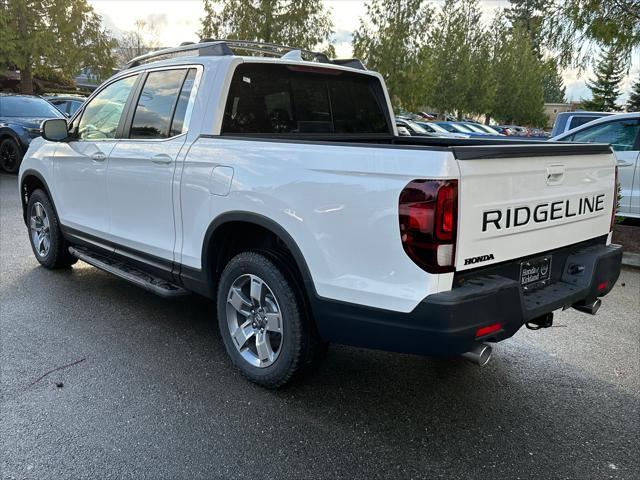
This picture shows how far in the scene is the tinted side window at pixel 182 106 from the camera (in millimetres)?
3857

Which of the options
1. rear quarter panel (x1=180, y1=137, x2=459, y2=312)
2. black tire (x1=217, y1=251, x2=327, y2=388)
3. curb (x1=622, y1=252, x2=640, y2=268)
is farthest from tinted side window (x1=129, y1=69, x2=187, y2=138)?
curb (x1=622, y1=252, x2=640, y2=268)

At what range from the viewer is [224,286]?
3.55 m

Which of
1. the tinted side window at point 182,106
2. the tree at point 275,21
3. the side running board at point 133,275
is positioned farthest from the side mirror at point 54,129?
the tree at point 275,21

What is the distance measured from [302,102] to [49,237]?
318 centimetres

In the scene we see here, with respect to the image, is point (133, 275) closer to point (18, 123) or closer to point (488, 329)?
point (488, 329)

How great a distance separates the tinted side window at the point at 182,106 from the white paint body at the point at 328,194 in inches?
3.5

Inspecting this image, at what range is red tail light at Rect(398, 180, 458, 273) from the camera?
247cm

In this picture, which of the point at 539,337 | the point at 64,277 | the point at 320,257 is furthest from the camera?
the point at 64,277

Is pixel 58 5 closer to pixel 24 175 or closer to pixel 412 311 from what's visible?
pixel 24 175

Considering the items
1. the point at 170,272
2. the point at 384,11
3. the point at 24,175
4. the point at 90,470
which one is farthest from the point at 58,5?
the point at 90,470

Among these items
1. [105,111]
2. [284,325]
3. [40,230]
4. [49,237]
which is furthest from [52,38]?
[284,325]

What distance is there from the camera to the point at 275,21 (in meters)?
19.9

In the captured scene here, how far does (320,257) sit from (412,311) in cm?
57

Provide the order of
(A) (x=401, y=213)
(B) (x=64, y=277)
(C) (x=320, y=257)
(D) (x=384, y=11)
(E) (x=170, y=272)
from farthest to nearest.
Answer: (D) (x=384, y=11), (B) (x=64, y=277), (E) (x=170, y=272), (C) (x=320, y=257), (A) (x=401, y=213)
